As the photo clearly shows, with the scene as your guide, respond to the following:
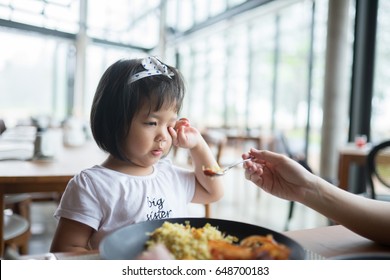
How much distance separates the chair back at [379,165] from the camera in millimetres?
1822

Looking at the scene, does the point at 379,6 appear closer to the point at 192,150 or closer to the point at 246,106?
the point at 246,106

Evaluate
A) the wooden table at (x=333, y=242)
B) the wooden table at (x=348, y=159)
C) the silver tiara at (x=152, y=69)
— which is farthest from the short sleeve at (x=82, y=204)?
the wooden table at (x=348, y=159)

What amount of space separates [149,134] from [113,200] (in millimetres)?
135

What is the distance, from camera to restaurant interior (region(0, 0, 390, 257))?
1.17 metres

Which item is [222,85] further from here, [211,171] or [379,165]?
[211,171]

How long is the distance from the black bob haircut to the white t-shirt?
0.06m

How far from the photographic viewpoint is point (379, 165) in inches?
73.9

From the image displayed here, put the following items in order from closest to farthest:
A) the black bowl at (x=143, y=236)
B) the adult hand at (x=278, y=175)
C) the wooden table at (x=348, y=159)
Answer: the black bowl at (x=143, y=236), the adult hand at (x=278, y=175), the wooden table at (x=348, y=159)

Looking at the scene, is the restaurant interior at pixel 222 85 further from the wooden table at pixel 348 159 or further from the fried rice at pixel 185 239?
the fried rice at pixel 185 239

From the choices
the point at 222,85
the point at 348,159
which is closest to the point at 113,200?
the point at 348,159

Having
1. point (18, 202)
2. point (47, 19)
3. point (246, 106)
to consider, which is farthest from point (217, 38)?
point (47, 19)

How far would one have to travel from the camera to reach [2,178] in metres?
0.99

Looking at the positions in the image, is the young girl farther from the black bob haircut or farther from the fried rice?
the fried rice

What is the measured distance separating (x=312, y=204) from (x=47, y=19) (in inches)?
34.8
